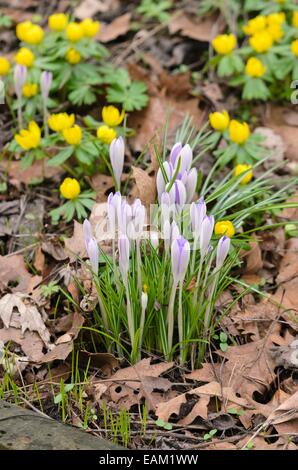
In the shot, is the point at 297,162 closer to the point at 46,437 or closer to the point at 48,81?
the point at 48,81

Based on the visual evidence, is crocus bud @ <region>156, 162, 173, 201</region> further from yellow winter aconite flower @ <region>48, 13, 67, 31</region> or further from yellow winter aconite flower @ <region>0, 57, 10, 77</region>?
yellow winter aconite flower @ <region>48, 13, 67, 31</region>

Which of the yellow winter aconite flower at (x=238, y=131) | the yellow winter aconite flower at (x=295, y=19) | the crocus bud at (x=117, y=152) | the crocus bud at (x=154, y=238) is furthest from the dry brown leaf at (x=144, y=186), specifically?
the yellow winter aconite flower at (x=295, y=19)

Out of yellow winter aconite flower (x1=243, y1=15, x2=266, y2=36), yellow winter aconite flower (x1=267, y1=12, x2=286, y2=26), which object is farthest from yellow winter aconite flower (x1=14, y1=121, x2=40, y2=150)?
yellow winter aconite flower (x1=267, y1=12, x2=286, y2=26)

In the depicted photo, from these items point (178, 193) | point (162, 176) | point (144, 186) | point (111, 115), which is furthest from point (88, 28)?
point (178, 193)

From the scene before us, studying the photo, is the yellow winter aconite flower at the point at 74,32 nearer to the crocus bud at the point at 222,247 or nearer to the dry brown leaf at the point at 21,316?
the dry brown leaf at the point at 21,316

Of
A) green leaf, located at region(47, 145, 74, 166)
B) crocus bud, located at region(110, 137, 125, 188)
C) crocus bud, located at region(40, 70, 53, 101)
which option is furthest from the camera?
crocus bud, located at region(40, 70, 53, 101)

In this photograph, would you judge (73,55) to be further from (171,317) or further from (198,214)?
(171,317)
